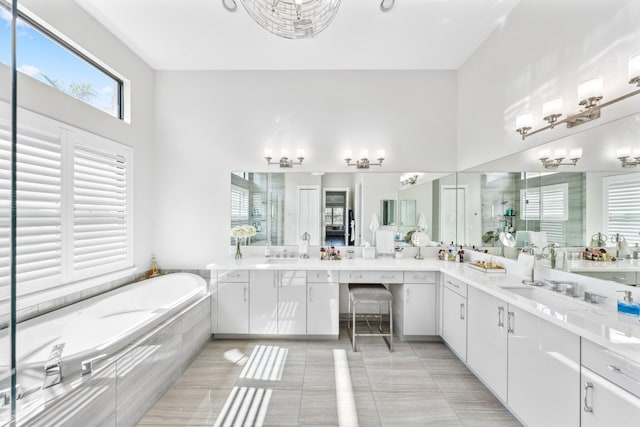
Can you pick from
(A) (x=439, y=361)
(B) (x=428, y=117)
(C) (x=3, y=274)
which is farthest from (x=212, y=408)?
(B) (x=428, y=117)

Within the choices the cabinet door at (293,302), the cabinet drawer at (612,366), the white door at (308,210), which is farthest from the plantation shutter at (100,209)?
the cabinet drawer at (612,366)

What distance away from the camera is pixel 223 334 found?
2.99 meters

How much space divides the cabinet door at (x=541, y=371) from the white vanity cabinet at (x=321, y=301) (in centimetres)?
157

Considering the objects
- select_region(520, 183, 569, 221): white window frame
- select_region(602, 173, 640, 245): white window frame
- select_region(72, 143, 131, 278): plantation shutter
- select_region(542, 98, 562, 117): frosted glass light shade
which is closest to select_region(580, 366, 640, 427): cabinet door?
select_region(602, 173, 640, 245): white window frame

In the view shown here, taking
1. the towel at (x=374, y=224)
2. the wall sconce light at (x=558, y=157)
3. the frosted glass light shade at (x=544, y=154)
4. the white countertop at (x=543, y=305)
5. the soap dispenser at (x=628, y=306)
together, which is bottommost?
the white countertop at (x=543, y=305)

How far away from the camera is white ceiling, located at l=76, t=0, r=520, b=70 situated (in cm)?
239

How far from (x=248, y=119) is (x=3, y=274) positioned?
302cm

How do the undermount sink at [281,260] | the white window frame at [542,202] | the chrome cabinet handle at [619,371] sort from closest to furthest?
the chrome cabinet handle at [619,371] < the white window frame at [542,202] < the undermount sink at [281,260]

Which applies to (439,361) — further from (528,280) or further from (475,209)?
(475,209)

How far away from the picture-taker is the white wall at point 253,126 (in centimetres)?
343

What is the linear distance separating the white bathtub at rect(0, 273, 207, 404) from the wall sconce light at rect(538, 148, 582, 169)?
293 cm

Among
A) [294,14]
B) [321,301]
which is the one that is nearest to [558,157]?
[294,14]

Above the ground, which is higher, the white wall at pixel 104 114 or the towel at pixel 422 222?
the white wall at pixel 104 114

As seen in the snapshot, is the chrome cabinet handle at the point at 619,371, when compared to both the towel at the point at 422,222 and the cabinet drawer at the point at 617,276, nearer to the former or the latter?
the cabinet drawer at the point at 617,276
